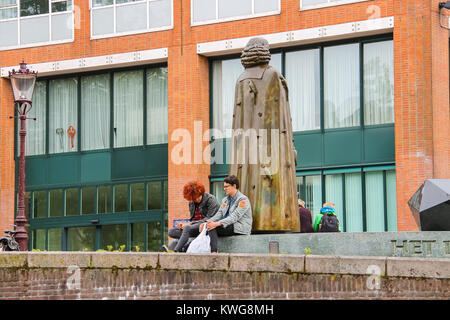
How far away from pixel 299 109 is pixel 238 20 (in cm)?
334

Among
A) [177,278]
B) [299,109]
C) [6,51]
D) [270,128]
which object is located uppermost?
[6,51]

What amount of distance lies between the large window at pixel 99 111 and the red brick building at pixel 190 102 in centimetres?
5

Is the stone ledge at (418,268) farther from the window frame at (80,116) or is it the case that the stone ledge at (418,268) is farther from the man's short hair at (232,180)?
the window frame at (80,116)

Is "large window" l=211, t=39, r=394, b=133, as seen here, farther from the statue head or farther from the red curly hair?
the red curly hair

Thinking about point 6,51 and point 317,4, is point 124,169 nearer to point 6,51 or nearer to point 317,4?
point 6,51

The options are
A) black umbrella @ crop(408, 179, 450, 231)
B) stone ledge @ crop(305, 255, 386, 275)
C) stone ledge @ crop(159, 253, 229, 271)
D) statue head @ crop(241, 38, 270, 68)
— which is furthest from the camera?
statue head @ crop(241, 38, 270, 68)

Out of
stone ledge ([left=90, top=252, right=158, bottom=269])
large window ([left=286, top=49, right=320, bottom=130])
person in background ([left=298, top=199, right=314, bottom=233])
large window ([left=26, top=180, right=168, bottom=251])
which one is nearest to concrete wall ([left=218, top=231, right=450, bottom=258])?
stone ledge ([left=90, top=252, right=158, bottom=269])

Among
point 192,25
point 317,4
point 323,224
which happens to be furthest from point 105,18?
point 323,224

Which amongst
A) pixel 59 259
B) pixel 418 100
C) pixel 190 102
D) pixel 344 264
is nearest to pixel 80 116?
A: pixel 190 102

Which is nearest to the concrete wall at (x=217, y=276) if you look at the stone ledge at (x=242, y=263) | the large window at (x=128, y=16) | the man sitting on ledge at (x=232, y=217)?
the stone ledge at (x=242, y=263)

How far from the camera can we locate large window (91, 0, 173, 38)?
106ft

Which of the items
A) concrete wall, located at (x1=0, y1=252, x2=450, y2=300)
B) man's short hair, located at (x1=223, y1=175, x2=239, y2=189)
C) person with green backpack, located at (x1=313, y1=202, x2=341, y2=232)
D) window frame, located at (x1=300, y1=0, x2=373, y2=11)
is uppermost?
window frame, located at (x1=300, y1=0, x2=373, y2=11)

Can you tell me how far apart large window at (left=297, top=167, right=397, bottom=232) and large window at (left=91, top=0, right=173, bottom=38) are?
711 cm

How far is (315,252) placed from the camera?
13.0m
